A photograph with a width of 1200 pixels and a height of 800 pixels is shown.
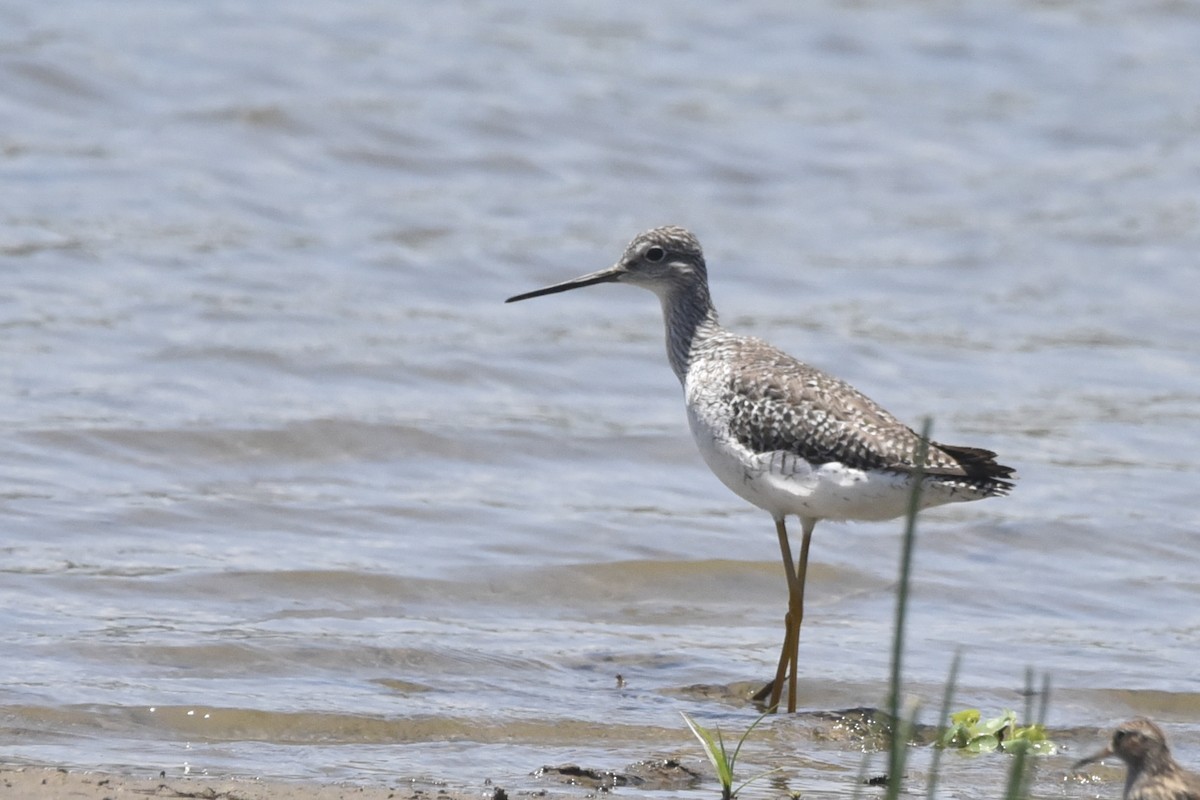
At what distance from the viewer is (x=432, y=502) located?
941cm

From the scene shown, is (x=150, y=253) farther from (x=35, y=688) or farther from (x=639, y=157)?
(x=35, y=688)

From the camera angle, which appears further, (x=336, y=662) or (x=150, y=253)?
(x=150, y=253)

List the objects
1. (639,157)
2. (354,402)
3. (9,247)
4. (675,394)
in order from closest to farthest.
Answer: (354,402) → (675,394) → (9,247) → (639,157)

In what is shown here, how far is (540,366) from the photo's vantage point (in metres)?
11.7

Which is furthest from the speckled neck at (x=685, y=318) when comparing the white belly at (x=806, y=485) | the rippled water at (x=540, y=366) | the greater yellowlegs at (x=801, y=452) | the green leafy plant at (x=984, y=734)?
the green leafy plant at (x=984, y=734)

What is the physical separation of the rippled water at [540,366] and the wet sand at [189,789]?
25 centimetres

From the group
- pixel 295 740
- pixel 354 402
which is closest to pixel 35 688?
pixel 295 740

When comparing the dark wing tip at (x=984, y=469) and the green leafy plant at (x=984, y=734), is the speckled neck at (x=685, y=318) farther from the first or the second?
the green leafy plant at (x=984, y=734)

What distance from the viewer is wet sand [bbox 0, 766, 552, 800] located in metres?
5.22

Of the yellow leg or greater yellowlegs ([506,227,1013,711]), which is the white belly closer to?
greater yellowlegs ([506,227,1013,711])

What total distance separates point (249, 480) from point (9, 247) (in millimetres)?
4083

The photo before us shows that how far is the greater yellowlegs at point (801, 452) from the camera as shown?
22.2 ft

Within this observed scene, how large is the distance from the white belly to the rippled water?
2.57 feet

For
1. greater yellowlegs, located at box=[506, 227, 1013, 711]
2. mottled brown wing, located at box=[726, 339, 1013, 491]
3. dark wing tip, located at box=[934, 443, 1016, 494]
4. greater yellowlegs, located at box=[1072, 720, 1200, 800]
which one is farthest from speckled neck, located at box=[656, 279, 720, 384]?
greater yellowlegs, located at box=[1072, 720, 1200, 800]
